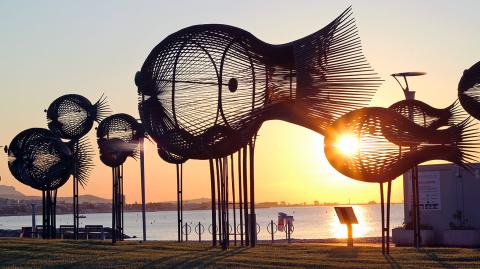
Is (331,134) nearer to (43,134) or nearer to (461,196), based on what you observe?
(43,134)

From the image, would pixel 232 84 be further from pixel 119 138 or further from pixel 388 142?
pixel 119 138

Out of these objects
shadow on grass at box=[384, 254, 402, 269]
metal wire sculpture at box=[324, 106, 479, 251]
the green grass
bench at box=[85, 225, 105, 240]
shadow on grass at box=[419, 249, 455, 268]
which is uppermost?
metal wire sculpture at box=[324, 106, 479, 251]

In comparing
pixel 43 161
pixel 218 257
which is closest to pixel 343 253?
pixel 218 257

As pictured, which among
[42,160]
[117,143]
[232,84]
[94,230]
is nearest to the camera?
[232,84]

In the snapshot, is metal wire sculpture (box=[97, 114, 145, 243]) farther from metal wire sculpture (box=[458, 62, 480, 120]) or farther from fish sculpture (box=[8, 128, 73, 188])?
metal wire sculpture (box=[458, 62, 480, 120])

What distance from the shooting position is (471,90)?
22016 mm

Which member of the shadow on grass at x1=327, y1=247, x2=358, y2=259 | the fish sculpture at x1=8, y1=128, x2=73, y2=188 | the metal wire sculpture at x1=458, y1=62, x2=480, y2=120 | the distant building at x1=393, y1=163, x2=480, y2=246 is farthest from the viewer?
the distant building at x1=393, y1=163, x2=480, y2=246

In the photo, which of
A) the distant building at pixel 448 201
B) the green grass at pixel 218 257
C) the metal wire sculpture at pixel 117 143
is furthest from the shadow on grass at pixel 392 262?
the distant building at pixel 448 201

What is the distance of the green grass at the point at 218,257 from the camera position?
17281 mm

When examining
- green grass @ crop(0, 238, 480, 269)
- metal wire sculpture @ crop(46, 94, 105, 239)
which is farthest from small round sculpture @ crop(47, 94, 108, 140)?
green grass @ crop(0, 238, 480, 269)

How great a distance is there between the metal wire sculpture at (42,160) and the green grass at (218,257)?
8565 millimetres

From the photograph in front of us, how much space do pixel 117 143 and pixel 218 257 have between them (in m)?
10.6

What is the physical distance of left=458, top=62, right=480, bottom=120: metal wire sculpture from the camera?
21719 mm

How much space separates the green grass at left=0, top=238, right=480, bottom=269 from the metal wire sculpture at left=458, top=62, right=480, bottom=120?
357 cm
